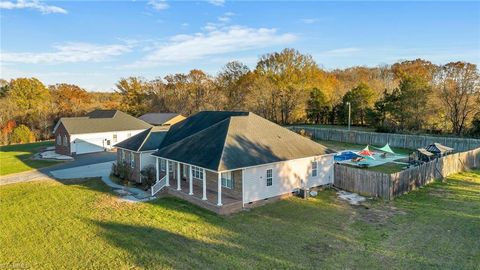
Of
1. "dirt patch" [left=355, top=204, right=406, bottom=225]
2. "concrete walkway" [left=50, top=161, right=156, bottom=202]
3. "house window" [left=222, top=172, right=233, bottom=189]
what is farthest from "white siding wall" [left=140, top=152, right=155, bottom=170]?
"dirt patch" [left=355, top=204, right=406, bottom=225]

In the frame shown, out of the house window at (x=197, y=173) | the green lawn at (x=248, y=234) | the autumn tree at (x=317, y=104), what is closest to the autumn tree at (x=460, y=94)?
the autumn tree at (x=317, y=104)

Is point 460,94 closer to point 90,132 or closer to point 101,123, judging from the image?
point 101,123

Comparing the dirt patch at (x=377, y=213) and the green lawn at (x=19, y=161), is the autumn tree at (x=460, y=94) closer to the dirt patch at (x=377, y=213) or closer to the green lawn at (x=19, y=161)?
the dirt patch at (x=377, y=213)

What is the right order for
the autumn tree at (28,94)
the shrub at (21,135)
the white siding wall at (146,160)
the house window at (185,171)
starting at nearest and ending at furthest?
the house window at (185,171), the white siding wall at (146,160), the shrub at (21,135), the autumn tree at (28,94)

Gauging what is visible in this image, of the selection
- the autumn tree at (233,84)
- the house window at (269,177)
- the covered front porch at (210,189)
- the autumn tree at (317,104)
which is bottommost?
the covered front porch at (210,189)

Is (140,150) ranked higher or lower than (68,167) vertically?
higher

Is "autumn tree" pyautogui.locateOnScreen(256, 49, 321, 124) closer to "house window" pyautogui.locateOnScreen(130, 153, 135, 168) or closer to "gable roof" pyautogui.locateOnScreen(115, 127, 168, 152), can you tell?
"gable roof" pyautogui.locateOnScreen(115, 127, 168, 152)

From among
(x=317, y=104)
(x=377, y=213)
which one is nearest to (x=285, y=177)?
(x=377, y=213)
